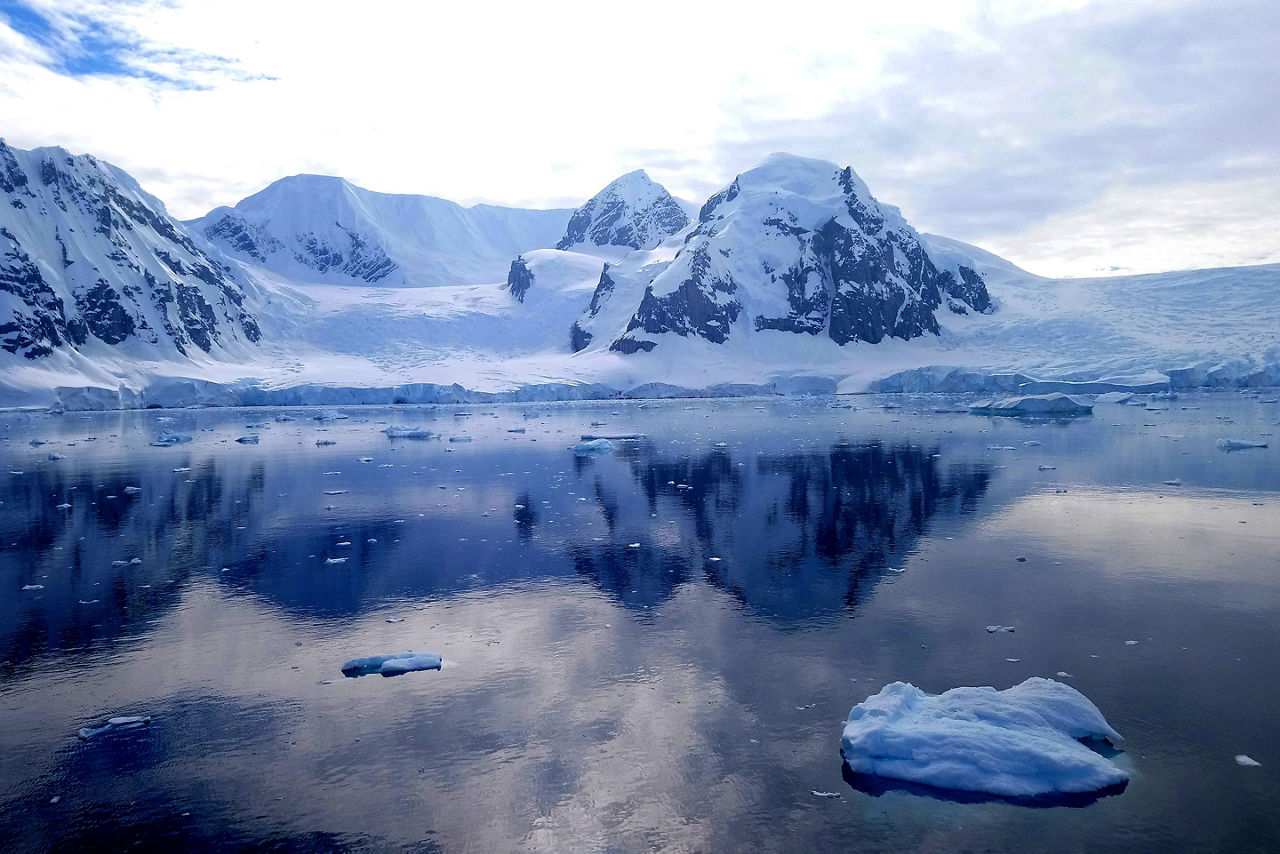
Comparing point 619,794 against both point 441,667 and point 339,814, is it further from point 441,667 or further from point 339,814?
point 441,667

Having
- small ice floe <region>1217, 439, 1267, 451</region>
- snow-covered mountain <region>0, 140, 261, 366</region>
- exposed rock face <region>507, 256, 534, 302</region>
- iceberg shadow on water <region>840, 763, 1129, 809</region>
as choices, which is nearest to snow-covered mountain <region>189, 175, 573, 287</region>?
exposed rock face <region>507, 256, 534, 302</region>

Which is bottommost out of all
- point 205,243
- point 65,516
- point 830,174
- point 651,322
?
point 65,516

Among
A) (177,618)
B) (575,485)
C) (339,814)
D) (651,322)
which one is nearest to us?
(339,814)

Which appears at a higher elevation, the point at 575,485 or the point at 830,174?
the point at 830,174

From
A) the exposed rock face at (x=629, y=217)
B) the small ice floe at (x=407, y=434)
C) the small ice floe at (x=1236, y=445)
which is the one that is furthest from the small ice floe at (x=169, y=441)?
the exposed rock face at (x=629, y=217)

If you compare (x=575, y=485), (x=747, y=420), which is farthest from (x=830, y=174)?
(x=575, y=485)

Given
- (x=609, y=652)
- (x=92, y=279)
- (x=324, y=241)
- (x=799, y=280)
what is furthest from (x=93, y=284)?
(x=609, y=652)

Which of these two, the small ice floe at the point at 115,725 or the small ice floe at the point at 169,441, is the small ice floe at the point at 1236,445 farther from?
the small ice floe at the point at 169,441

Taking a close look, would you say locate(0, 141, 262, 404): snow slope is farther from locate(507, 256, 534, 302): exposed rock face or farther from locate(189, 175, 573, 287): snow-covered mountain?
locate(189, 175, 573, 287): snow-covered mountain
